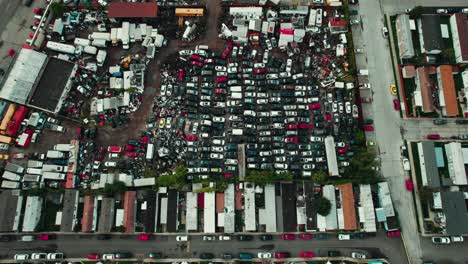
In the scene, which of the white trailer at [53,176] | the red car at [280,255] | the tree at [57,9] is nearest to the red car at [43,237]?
the white trailer at [53,176]

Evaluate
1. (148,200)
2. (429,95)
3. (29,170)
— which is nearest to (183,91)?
(148,200)

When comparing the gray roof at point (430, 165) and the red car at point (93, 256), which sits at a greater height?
the gray roof at point (430, 165)

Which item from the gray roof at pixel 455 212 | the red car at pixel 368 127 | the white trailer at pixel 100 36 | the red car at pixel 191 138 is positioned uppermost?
the white trailer at pixel 100 36

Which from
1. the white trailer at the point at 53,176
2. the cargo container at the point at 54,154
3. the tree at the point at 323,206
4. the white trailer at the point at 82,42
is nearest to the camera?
the tree at the point at 323,206

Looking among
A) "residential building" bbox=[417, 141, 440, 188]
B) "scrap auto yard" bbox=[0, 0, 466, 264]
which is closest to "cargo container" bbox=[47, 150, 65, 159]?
"scrap auto yard" bbox=[0, 0, 466, 264]

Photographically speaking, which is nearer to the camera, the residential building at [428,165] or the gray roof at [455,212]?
the gray roof at [455,212]

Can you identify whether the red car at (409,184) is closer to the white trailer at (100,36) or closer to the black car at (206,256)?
the black car at (206,256)

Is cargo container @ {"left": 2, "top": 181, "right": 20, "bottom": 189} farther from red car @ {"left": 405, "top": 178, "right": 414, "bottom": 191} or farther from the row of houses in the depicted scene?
red car @ {"left": 405, "top": 178, "right": 414, "bottom": 191}
